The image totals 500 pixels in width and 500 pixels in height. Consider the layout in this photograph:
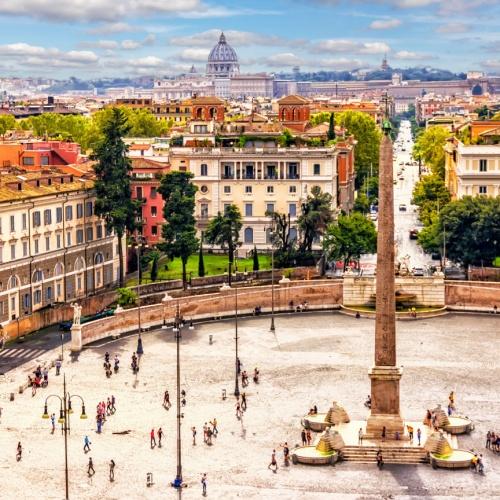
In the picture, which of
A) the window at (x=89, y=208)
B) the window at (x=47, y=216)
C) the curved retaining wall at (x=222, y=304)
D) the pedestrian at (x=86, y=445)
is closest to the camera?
the pedestrian at (x=86, y=445)

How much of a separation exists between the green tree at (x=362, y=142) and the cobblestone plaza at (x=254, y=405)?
72724 mm

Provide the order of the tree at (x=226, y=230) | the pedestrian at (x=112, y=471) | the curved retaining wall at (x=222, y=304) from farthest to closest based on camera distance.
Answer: the tree at (x=226, y=230), the curved retaining wall at (x=222, y=304), the pedestrian at (x=112, y=471)

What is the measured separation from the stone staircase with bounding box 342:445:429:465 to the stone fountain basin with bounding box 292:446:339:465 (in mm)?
692

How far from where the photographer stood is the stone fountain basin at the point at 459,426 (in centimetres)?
5728

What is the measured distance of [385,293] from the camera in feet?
175

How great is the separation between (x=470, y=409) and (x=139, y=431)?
15.7 metres

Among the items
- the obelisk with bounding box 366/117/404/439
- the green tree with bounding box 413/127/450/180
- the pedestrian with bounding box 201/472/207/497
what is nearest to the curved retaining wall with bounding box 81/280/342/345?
the obelisk with bounding box 366/117/404/439

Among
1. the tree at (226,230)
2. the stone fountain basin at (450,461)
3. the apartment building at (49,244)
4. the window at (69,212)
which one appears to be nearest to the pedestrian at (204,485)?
the stone fountain basin at (450,461)

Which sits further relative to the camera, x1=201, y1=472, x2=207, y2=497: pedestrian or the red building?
the red building

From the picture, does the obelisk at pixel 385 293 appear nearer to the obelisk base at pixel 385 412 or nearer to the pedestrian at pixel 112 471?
the obelisk base at pixel 385 412

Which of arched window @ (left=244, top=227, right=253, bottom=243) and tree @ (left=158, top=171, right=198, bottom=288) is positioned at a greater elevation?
tree @ (left=158, top=171, right=198, bottom=288)

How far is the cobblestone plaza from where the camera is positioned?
50.7 metres

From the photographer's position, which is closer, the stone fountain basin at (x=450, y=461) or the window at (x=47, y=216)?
the stone fountain basin at (x=450, y=461)

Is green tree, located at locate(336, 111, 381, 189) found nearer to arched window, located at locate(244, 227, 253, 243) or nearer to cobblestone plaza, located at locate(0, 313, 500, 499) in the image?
arched window, located at locate(244, 227, 253, 243)
